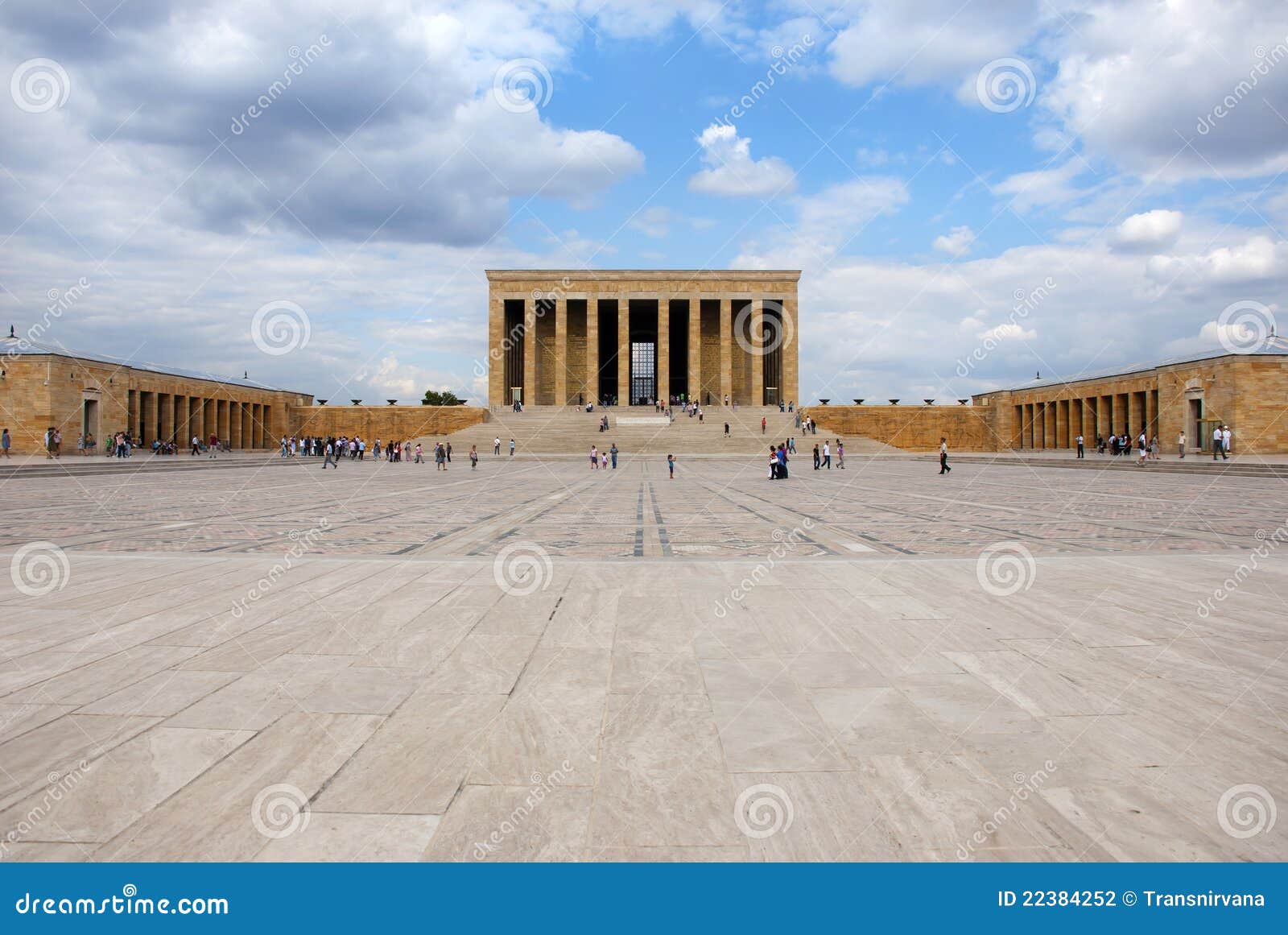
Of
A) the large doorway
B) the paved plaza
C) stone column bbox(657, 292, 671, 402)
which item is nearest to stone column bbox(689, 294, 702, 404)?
stone column bbox(657, 292, 671, 402)

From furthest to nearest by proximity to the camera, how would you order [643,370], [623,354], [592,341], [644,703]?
[643,370], [623,354], [592,341], [644,703]

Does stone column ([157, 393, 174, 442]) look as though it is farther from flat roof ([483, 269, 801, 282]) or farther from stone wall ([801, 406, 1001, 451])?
stone wall ([801, 406, 1001, 451])

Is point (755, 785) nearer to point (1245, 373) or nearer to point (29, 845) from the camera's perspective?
point (29, 845)


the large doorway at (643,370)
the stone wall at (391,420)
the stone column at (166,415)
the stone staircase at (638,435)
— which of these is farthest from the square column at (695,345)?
the stone column at (166,415)

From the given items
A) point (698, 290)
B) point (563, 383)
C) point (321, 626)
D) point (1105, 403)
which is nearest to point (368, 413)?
point (563, 383)

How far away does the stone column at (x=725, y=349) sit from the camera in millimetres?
54156

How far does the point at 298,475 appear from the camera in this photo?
25281mm

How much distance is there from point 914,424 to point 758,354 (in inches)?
502

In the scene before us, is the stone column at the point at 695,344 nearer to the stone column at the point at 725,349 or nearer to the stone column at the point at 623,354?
the stone column at the point at 725,349

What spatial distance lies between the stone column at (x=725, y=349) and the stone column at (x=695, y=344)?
1.76m

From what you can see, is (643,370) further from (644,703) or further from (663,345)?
(644,703)

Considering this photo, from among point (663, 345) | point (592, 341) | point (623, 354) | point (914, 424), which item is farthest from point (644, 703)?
point (623, 354)

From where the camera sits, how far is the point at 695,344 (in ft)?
177

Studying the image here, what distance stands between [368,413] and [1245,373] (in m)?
46.5
